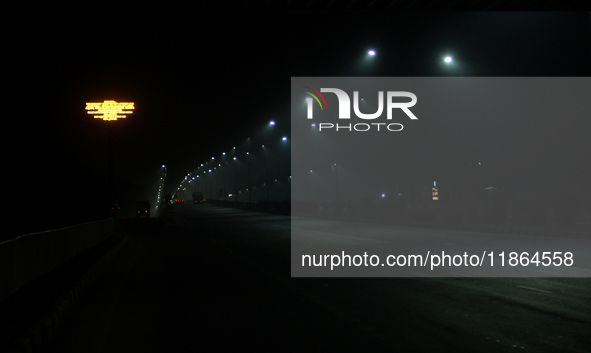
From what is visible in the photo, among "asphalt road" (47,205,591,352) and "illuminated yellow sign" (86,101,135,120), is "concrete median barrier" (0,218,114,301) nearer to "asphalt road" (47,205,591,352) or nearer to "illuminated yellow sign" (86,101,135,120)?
"asphalt road" (47,205,591,352)

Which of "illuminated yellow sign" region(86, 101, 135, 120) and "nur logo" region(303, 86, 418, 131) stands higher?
"nur logo" region(303, 86, 418, 131)

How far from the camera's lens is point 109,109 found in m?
37.0

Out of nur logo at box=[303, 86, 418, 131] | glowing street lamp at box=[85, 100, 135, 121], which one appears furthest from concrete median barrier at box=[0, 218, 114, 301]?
nur logo at box=[303, 86, 418, 131]

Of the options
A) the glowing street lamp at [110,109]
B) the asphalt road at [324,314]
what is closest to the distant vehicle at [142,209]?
the glowing street lamp at [110,109]

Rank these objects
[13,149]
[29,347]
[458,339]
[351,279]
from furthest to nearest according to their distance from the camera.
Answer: [13,149] < [351,279] < [458,339] < [29,347]

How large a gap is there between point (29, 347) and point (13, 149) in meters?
85.3

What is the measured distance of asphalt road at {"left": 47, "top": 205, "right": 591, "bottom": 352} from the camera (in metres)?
8.04

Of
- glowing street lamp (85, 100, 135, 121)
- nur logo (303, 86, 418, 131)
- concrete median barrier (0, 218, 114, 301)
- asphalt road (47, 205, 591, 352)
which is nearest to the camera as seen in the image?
asphalt road (47, 205, 591, 352)

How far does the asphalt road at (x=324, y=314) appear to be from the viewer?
8039mm

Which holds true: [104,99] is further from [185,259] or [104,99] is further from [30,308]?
[30,308]

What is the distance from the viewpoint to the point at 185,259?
835 inches

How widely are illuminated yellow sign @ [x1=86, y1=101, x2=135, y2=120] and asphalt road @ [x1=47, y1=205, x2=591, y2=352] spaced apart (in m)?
21.8

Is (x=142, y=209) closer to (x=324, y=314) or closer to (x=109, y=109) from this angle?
(x=109, y=109)

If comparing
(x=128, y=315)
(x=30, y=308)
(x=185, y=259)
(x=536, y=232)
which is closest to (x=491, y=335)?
(x=128, y=315)
